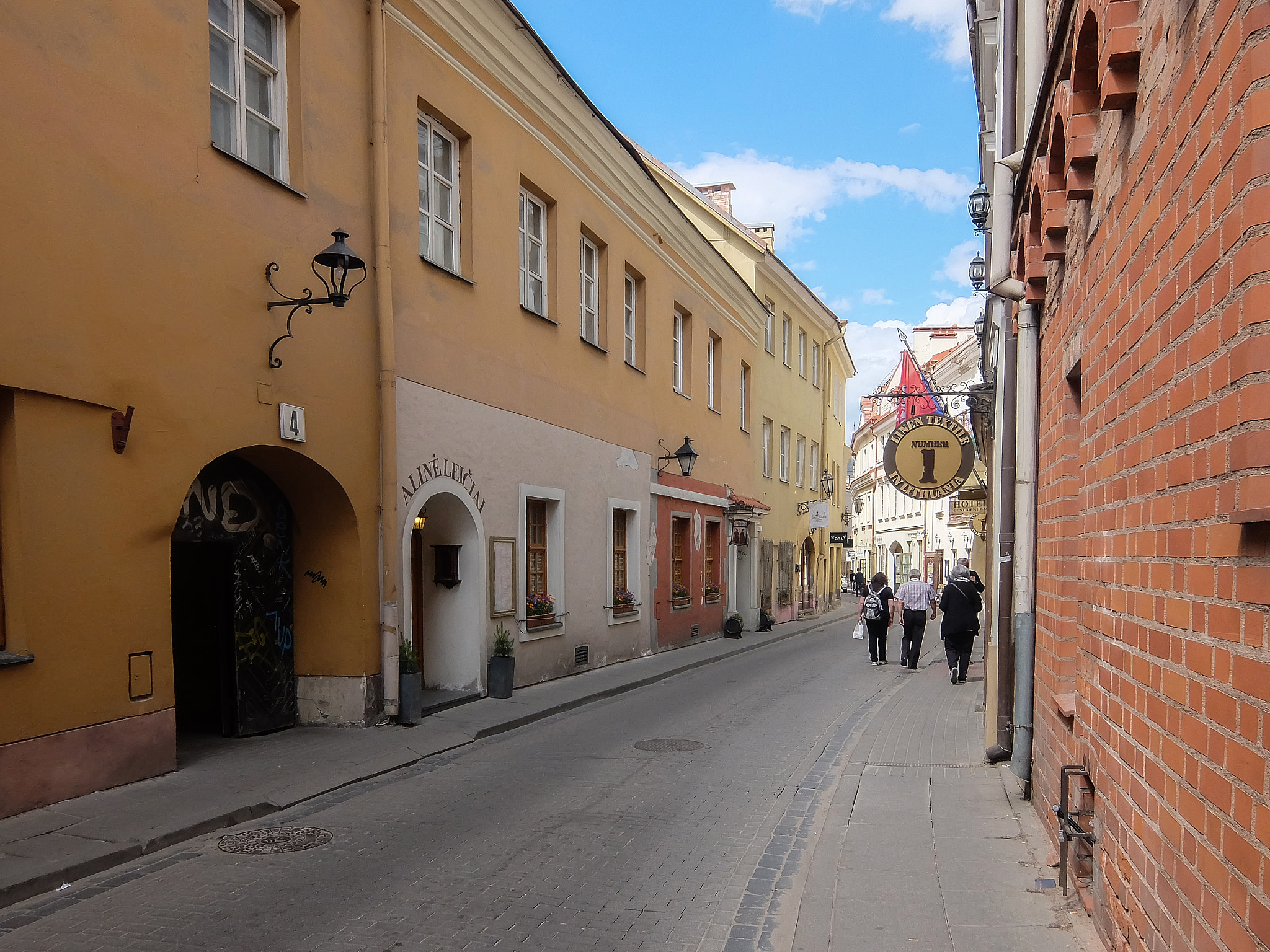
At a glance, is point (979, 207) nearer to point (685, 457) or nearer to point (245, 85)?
point (685, 457)

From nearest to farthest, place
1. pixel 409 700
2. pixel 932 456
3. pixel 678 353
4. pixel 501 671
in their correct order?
pixel 409 700, pixel 501 671, pixel 932 456, pixel 678 353

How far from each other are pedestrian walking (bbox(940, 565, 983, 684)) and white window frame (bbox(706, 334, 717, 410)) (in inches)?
353

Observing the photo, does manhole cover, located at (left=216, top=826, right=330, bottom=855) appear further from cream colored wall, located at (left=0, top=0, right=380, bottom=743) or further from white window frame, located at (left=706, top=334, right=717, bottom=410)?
white window frame, located at (left=706, top=334, right=717, bottom=410)

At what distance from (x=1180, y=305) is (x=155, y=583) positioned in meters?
7.12

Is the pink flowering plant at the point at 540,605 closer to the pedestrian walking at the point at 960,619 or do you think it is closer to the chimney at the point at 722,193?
the pedestrian walking at the point at 960,619

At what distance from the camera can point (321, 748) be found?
8.85m

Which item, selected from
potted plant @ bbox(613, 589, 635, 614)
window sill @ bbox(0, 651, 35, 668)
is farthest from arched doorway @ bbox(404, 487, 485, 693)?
window sill @ bbox(0, 651, 35, 668)

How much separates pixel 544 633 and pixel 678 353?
8808 mm

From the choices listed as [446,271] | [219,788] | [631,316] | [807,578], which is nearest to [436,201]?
[446,271]

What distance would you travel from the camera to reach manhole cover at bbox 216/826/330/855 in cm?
612

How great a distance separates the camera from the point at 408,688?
10094 mm

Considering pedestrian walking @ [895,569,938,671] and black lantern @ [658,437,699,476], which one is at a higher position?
black lantern @ [658,437,699,476]

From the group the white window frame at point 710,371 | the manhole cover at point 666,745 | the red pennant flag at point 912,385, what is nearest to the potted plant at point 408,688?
the manhole cover at point 666,745

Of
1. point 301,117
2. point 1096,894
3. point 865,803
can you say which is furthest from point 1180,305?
point 301,117
